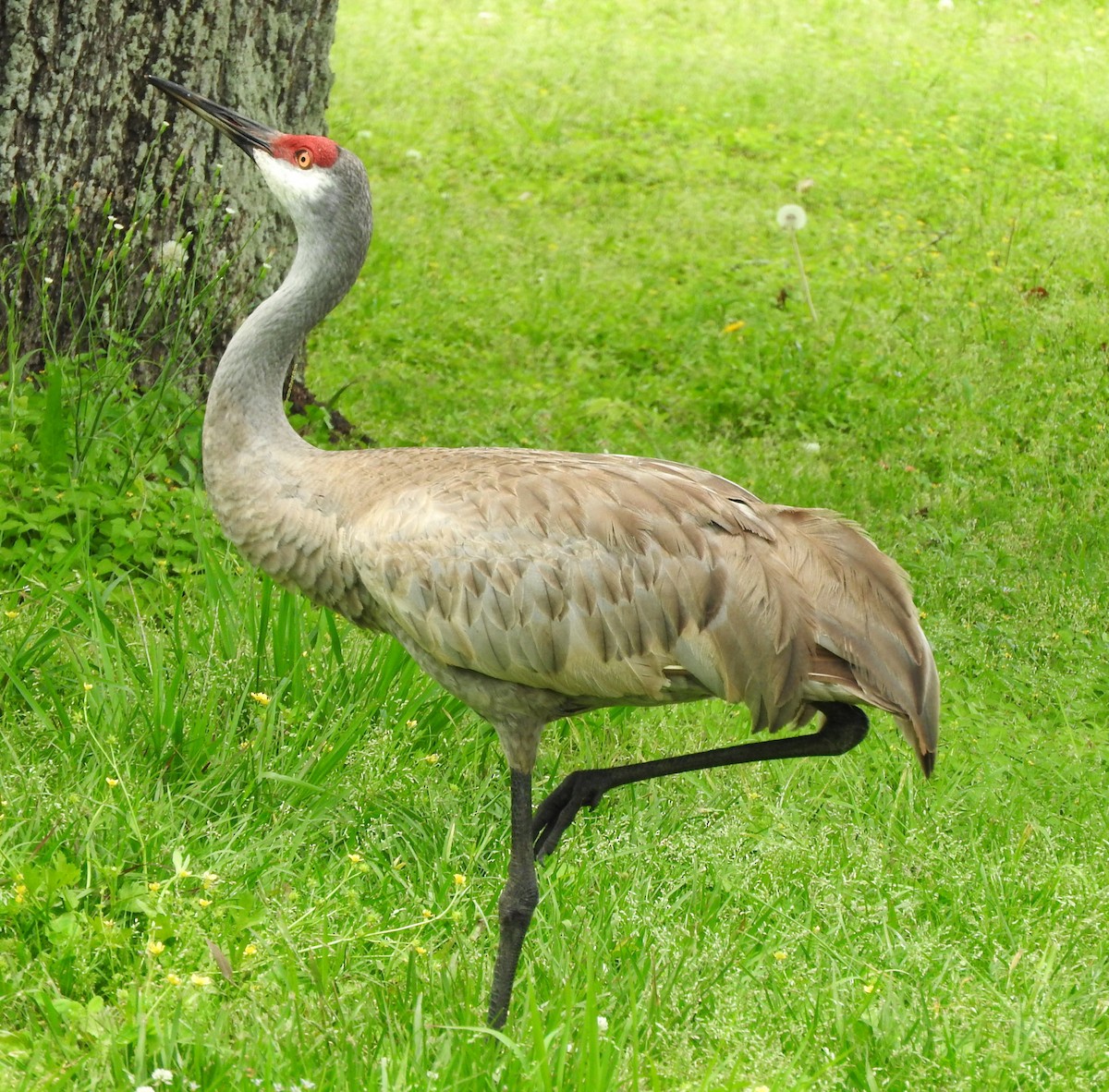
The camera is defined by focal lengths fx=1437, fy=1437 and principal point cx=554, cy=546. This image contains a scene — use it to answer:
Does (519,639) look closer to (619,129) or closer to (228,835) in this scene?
(228,835)

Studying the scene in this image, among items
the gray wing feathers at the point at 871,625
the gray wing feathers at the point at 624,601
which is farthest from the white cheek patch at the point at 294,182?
the gray wing feathers at the point at 871,625

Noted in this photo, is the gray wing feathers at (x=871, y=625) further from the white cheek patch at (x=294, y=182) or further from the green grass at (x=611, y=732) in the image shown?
the white cheek patch at (x=294, y=182)

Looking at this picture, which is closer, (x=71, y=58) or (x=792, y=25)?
(x=71, y=58)

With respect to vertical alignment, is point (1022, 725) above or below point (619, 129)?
below

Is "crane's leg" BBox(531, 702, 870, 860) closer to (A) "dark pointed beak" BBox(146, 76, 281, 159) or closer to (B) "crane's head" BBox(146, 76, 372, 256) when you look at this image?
(B) "crane's head" BBox(146, 76, 372, 256)

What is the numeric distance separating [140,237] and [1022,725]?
11.3ft

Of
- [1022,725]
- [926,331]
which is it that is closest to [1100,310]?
[926,331]

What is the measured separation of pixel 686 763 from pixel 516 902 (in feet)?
2.01

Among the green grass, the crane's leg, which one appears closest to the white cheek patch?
the green grass

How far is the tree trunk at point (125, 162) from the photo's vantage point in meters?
4.79

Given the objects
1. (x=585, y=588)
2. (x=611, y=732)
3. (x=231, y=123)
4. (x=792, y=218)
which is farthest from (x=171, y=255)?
(x=792, y=218)

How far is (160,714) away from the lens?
3.57 metres

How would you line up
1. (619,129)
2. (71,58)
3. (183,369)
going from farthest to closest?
(619,129) < (183,369) < (71,58)

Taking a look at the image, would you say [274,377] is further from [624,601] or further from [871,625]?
[871,625]
